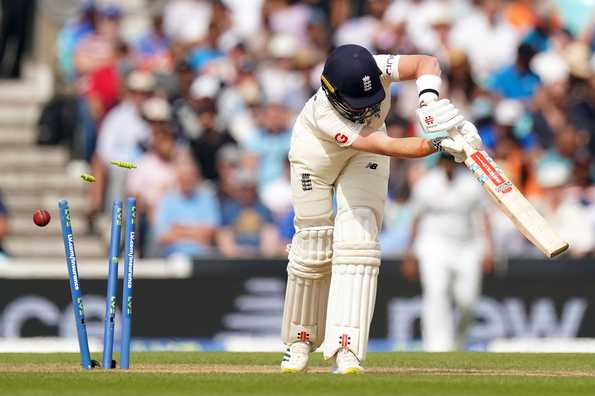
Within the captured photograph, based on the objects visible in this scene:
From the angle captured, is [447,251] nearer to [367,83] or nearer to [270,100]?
[270,100]

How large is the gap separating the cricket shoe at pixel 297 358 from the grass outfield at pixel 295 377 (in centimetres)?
13

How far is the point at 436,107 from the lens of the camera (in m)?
8.27

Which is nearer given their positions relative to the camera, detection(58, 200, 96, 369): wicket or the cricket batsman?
the cricket batsman

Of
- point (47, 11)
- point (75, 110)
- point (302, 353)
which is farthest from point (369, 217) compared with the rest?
point (47, 11)

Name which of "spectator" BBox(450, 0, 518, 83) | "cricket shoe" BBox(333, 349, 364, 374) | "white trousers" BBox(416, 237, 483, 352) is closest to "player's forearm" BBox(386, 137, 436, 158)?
"cricket shoe" BBox(333, 349, 364, 374)

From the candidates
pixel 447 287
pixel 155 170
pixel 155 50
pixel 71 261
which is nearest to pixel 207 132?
pixel 155 170

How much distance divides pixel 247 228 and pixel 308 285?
6152 millimetres

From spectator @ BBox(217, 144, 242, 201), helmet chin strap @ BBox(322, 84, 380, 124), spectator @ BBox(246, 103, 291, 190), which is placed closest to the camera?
helmet chin strap @ BBox(322, 84, 380, 124)

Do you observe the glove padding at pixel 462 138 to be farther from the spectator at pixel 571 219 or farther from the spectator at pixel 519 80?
the spectator at pixel 519 80

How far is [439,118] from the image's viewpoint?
823 centimetres

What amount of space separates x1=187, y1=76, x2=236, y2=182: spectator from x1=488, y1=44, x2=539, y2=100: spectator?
300 cm

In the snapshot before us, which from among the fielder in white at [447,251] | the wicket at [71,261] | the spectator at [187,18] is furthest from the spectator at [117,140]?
the wicket at [71,261]

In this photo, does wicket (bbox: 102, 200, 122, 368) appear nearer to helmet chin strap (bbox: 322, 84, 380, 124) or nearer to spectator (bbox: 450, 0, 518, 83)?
helmet chin strap (bbox: 322, 84, 380, 124)

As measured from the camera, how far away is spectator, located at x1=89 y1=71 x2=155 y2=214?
52.1 feet
